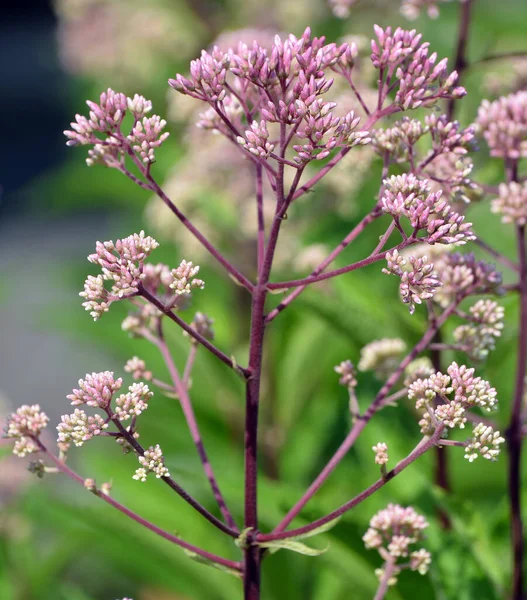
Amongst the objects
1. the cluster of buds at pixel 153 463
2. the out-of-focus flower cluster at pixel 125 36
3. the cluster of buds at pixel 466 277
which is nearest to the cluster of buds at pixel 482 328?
the cluster of buds at pixel 466 277

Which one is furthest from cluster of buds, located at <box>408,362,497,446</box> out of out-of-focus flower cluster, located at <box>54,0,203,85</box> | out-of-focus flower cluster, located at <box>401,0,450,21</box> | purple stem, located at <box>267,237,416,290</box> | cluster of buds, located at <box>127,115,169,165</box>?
out-of-focus flower cluster, located at <box>54,0,203,85</box>

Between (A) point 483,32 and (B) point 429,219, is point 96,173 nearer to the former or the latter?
(A) point 483,32

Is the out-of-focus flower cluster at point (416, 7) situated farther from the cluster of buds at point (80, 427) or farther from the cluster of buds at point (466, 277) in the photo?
the cluster of buds at point (80, 427)

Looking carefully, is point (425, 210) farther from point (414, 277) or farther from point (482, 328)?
point (482, 328)

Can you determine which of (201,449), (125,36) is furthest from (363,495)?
(125,36)

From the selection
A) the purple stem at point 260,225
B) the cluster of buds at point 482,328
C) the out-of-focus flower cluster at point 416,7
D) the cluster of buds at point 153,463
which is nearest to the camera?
the cluster of buds at point 153,463

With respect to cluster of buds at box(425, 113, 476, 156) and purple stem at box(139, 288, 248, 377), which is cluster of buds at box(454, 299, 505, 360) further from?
purple stem at box(139, 288, 248, 377)
